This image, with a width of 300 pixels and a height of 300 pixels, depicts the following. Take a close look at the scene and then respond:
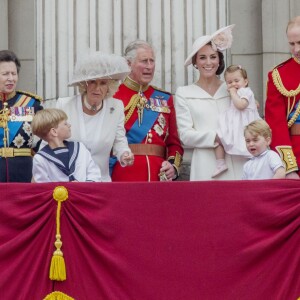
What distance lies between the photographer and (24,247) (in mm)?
8195

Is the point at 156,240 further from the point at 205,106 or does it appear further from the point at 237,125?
the point at 205,106

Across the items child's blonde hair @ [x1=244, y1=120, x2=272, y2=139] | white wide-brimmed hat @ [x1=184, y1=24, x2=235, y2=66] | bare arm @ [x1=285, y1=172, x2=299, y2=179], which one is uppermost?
white wide-brimmed hat @ [x1=184, y1=24, x2=235, y2=66]

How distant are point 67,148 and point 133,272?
1.00m

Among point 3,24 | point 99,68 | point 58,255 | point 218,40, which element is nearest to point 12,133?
point 99,68

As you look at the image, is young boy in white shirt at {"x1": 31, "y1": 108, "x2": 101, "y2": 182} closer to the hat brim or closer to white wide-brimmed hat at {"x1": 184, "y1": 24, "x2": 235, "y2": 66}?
the hat brim

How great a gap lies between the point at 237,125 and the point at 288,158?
0.50 meters

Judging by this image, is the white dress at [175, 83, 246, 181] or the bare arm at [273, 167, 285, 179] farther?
the white dress at [175, 83, 246, 181]

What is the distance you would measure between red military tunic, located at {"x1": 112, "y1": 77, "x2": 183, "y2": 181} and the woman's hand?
499mm

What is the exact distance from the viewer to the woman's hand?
902cm

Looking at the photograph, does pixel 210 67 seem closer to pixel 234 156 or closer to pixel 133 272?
pixel 234 156

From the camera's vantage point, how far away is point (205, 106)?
955 cm

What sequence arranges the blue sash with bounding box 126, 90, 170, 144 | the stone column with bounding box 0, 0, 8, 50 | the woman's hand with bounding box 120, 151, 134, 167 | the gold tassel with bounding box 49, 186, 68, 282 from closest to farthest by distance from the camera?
the gold tassel with bounding box 49, 186, 68, 282
the woman's hand with bounding box 120, 151, 134, 167
the blue sash with bounding box 126, 90, 170, 144
the stone column with bounding box 0, 0, 8, 50

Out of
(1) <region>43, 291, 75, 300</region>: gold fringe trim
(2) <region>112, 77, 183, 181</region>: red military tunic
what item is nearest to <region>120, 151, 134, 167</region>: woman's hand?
(2) <region>112, 77, 183, 181</region>: red military tunic

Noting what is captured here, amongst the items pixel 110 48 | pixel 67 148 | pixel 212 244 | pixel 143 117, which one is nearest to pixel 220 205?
pixel 212 244
